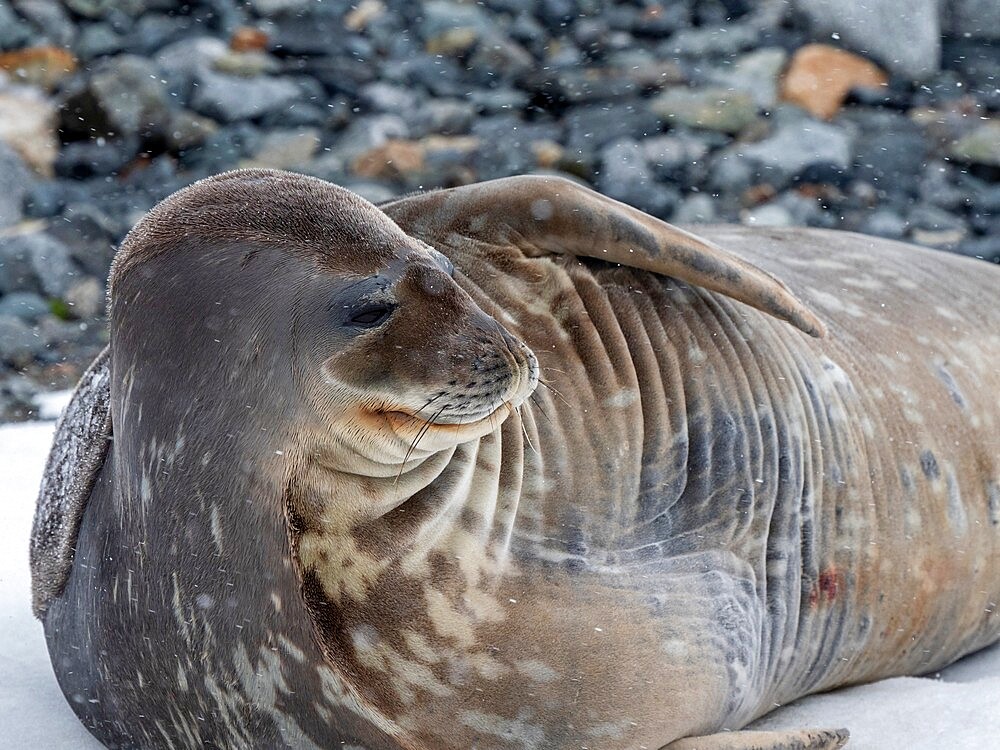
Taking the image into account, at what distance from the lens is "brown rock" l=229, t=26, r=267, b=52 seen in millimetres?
10062

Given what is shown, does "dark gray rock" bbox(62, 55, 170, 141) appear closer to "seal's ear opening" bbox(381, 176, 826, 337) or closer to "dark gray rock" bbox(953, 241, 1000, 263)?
"dark gray rock" bbox(953, 241, 1000, 263)

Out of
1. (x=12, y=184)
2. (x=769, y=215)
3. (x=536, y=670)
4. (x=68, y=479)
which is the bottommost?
(x=769, y=215)

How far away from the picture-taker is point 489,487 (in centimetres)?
236

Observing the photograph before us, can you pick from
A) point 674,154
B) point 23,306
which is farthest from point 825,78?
point 23,306

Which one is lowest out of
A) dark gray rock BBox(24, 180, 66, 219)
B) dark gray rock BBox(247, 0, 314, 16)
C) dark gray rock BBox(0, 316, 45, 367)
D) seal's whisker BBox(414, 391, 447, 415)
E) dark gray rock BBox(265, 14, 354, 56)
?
dark gray rock BBox(0, 316, 45, 367)

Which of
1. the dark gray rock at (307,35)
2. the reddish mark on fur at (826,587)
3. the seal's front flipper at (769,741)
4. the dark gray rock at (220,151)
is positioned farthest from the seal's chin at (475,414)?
the dark gray rock at (307,35)

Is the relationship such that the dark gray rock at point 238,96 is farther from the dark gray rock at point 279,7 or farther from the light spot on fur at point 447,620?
the light spot on fur at point 447,620

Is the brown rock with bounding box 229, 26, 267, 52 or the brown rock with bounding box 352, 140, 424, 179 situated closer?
the brown rock with bounding box 352, 140, 424, 179

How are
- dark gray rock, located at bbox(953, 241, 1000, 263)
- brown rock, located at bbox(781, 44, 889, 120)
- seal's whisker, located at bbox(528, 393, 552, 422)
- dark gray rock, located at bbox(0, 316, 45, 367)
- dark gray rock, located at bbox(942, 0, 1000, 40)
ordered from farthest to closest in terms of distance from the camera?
1. dark gray rock, located at bbox(942, 0, 1000, 40)
2. brown rock, located at bbox(781, 44, 889, 120)
3. dark gray rock, located at bbox(953, 241, 1000, 263)
4. dark gray rock, located at bbox(0, 316, 45, 367)
5. seal's whisker, located at bbox(528, 393, 552, 422)

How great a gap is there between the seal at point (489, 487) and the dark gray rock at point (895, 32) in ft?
22.2

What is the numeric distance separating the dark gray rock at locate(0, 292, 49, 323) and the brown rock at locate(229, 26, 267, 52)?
10.9ft

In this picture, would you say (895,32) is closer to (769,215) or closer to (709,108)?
(709,108)

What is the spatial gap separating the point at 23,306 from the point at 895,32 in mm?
5990

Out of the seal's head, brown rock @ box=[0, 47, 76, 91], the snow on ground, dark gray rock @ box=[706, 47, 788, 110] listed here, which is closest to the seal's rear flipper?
the snow on ground
